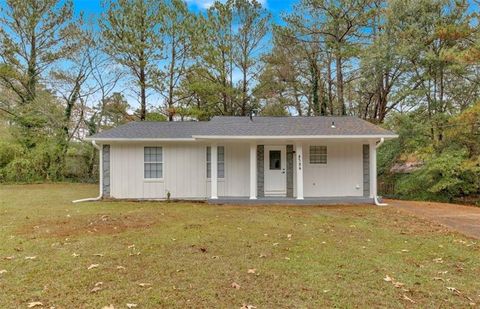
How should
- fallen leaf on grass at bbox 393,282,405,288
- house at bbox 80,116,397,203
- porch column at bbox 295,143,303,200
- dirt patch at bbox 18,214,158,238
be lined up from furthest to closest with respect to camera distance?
house at bbox 80,116,397,203 < porch column at bbox 295,143,303,200 < dirt patch at bbox 18,214,158,238 < fallen leaf on grass at bbox 393,282,405,288

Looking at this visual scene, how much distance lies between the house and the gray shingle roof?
0.04 metres

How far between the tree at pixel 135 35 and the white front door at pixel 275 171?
12.2 m

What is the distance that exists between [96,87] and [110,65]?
5.68 feet

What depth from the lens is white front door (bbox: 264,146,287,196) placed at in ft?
39.8

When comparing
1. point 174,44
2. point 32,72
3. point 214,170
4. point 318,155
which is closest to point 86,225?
point 214,170

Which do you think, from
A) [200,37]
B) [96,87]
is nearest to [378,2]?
[200,37]

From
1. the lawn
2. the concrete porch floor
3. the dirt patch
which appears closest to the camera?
the lawn

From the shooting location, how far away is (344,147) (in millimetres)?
12359

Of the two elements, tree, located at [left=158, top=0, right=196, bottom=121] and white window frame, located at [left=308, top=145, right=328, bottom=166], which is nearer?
white window frame, located at [left=308, top=145, right=328, bottom=166]

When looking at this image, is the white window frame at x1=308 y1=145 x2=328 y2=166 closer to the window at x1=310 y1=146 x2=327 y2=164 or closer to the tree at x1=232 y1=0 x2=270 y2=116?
the window at x1=310 y1=146 x2=327 y2=164

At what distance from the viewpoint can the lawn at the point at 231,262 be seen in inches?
138

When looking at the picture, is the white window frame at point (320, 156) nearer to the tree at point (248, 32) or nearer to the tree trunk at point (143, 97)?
the tree at point (248, 32)

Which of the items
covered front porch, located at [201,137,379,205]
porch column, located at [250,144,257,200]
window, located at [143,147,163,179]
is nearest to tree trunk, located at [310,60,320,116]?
covered front porch, located at [201,137,379,205]

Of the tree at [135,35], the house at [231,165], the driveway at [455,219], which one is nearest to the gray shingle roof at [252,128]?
the house at [231,165]
